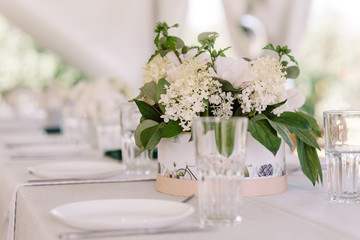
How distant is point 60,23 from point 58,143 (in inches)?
94.8

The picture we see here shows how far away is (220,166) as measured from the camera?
963 millimetres

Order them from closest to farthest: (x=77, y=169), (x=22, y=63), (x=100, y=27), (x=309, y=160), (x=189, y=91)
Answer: (x=189, y=91) → (x=309, y=160) → (x=77, y=169) → (x=100, y=27) → (x=22, y=63)

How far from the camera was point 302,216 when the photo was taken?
1.03 m

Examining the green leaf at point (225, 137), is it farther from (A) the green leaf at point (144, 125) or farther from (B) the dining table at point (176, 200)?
(A) the green leaf at point (144, 125)

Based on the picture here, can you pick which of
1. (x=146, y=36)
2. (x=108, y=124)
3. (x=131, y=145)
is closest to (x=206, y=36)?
(x=131, y=145)

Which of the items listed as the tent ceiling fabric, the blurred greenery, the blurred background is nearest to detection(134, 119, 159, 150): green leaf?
the blurred background

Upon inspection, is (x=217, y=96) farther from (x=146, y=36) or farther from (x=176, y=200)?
(x=146, y=36)

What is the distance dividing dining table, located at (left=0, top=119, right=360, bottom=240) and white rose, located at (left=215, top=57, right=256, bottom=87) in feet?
0.78

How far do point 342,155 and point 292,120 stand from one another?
13 centimetres

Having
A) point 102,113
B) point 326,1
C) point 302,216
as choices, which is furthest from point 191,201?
point 326,1

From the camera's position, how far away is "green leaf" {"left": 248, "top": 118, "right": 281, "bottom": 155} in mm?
1189

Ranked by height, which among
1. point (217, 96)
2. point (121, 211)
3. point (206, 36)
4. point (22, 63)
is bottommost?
point (121, 211)

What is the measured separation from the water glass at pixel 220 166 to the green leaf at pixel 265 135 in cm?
23

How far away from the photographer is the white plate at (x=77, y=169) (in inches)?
58.3
